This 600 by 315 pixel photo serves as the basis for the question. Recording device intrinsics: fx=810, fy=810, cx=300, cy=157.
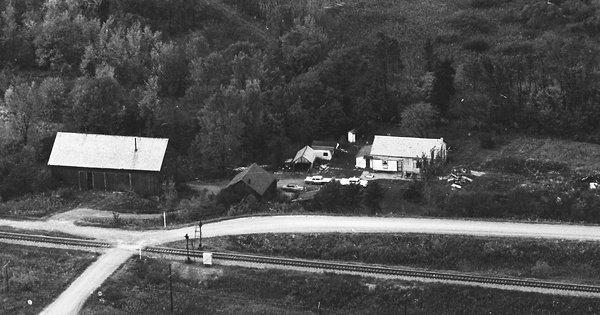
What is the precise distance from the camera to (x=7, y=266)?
128ft

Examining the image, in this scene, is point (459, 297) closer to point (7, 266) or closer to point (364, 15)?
point (7, 266)

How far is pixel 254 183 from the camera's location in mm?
48406

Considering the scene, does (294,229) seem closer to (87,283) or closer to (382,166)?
(87,283)

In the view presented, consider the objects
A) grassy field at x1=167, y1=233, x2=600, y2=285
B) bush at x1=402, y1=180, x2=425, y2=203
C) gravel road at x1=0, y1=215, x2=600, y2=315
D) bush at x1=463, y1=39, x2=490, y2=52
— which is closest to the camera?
grassy field at x1=167, y1=233, x2=600, y2=285

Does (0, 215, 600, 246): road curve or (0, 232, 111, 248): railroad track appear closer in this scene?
(0, 215, 600, 246): road curve

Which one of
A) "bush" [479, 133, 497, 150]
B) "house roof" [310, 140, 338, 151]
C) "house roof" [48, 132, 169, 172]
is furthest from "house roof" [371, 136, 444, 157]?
"house roof" [48, 132, 169, 172]

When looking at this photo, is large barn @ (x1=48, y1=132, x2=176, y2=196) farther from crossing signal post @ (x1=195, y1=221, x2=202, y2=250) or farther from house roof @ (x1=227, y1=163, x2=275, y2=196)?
crossing signal post @ (x1=195, y1=221, x2=202, y2=250)

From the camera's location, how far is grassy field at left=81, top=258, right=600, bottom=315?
35281 mm

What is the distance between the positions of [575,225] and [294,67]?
30308 millimetres

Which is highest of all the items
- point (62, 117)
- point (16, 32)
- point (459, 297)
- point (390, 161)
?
point (16, 32)

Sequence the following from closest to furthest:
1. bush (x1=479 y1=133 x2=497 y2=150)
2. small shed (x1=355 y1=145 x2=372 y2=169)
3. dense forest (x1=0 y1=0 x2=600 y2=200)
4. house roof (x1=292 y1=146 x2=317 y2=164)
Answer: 1. small shed (x1=355 y1=145 x2=372 y2=169)
2. house roof (x1=292 y1=146 x2=317 y2=164)
3. dense forest (x1=0 y1=0 x2=600 y2=200)
4. bush (x1=479 y1=133 x2=497 y2=150)

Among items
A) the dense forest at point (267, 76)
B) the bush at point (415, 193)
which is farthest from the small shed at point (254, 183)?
the bush at point (415, 193)

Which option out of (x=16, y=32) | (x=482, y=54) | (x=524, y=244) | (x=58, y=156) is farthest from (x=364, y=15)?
(x=524, y=244)

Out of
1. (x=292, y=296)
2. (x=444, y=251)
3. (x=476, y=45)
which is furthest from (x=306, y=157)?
(x=476, y=45)
